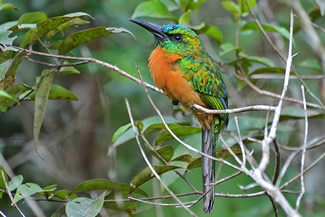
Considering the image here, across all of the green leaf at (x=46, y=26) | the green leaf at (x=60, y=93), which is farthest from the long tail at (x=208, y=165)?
the green leaf at (x=46, y=26)

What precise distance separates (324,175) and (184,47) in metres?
2.30

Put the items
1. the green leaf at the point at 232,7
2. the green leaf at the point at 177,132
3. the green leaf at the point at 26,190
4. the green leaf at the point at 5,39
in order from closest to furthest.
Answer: the green leaf at the point at 26,190 → the green leaf at the point at 5,39 → the green leaf at the point at 177,132 → the green leaf at the point at 232,7

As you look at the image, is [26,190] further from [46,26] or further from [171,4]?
[171,4]

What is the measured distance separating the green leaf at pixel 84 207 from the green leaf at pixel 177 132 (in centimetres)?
36

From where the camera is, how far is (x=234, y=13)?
2.86 metres

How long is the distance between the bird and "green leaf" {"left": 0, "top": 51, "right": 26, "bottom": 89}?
0.62 meters

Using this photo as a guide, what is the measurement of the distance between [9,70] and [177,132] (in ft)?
2.33

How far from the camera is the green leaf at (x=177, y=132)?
2301 mm

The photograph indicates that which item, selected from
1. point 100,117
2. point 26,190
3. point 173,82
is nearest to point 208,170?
point 173,82

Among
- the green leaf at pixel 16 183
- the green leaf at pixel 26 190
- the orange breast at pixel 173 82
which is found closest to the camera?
the green leaf at pixel 26 190

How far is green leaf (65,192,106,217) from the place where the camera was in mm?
2002

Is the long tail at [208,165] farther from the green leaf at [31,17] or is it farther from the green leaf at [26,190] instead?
the green leaf at [31,17]

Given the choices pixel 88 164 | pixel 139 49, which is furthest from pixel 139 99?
pixel 88 164

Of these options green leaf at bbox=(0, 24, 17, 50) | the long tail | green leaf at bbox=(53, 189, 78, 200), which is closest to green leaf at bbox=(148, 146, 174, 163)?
the long tail
